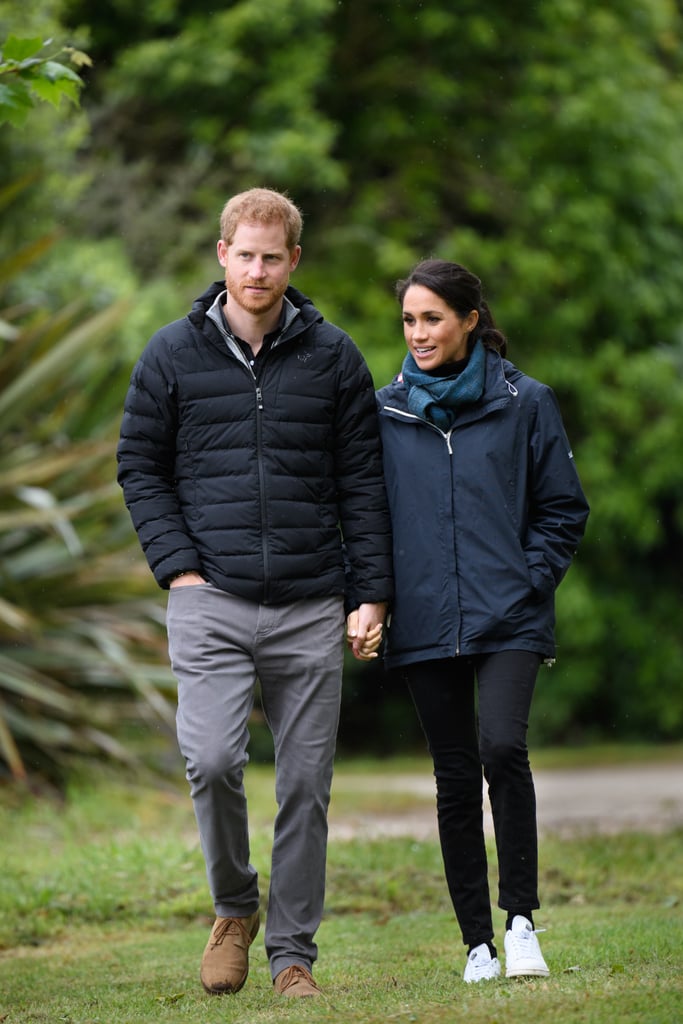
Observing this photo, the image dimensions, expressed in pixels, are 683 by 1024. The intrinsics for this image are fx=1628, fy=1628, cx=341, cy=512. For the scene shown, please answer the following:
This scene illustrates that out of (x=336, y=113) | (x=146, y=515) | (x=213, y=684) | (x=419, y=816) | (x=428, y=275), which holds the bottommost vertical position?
(x=419, y=816)

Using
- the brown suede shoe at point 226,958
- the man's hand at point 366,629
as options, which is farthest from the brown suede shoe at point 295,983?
the man's hand at point 366,629

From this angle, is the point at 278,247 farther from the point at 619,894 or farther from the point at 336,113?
the point at 336,113

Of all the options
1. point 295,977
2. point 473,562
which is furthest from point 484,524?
point 295,977

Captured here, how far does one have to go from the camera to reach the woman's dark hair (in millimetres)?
4570

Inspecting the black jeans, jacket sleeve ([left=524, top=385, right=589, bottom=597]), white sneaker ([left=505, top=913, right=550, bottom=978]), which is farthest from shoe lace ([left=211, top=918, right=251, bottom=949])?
jacket sleeve ([left=524, top=385, right=589, bottom=597])

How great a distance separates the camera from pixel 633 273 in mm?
16109

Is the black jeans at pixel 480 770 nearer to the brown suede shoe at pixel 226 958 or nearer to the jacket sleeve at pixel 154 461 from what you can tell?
the brown suede shoe at pixel 226 958

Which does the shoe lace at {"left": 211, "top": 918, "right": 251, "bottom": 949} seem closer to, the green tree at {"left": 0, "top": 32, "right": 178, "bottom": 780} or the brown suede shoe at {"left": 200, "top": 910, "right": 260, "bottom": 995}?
the brown suede shoe at {"left": 200, "top": 910, "right": 260, "bottom": 995}

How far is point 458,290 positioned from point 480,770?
1345mm

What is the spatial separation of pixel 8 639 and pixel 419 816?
272 cm

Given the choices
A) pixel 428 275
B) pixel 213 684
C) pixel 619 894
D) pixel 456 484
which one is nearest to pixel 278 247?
pixel 428 275

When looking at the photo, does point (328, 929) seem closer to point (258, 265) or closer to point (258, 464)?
point (258, 464)

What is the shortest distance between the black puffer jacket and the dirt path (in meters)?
3.55

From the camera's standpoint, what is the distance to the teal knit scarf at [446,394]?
4504mm
